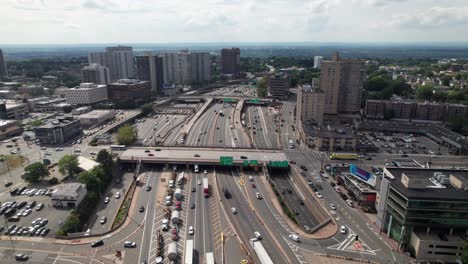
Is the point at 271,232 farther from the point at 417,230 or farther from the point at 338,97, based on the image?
the point at 338,97

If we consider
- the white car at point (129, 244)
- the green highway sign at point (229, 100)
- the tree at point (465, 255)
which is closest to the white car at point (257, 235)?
the white car at point (129, 244)

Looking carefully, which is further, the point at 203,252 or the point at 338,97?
the point at 338,97

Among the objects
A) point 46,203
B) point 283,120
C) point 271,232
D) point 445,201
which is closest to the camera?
point 445,201

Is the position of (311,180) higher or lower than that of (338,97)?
lower

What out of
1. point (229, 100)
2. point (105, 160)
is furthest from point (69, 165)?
point (229, 100)

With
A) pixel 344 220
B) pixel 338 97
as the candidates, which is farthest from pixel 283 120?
pixel 344 220

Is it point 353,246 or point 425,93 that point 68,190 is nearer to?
point 353,246

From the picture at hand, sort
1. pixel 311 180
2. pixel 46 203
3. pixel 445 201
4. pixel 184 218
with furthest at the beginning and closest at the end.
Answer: pixel 311 180 < pixel 46 203 < pixel 184 218 < pixel 445 201

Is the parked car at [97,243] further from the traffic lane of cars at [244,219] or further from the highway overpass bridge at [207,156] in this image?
the highway overpass bridge at [207,156]
